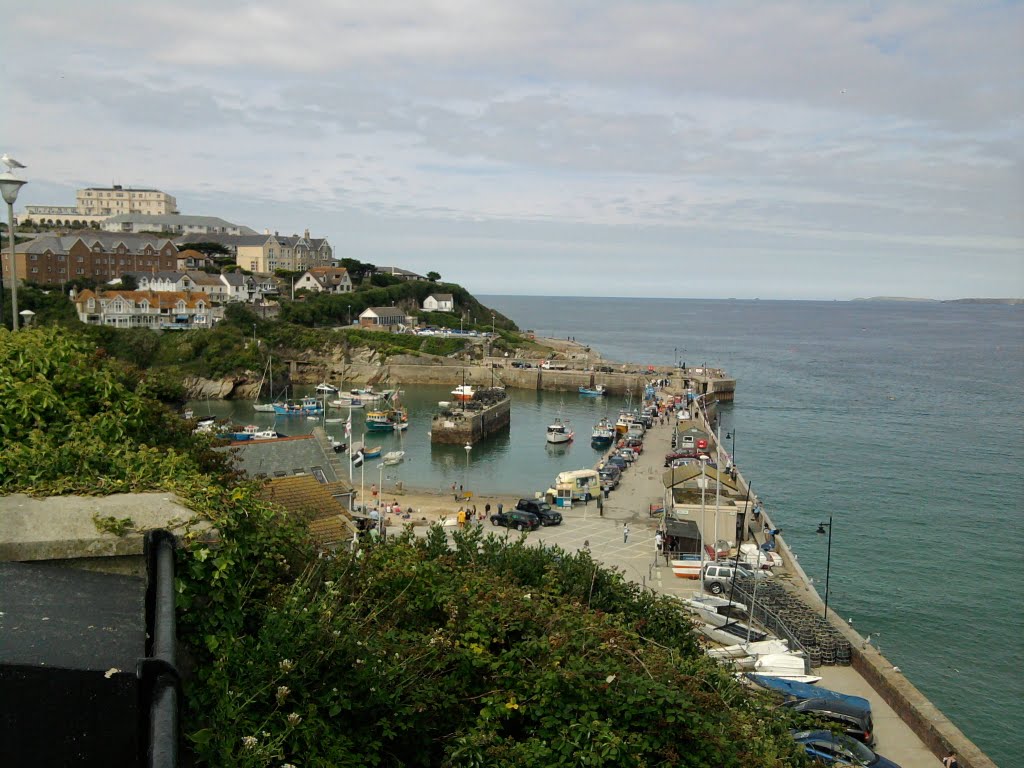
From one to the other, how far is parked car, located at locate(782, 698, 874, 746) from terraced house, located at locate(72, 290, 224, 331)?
77.6 m

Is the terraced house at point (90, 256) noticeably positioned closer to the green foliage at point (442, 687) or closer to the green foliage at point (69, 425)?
the green foliage at point (69, 425)

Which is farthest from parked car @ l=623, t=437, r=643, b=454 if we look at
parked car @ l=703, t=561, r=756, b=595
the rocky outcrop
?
the rocky outcrop

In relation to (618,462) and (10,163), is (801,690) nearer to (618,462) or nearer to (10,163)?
(10,163)

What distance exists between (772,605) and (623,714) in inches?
696

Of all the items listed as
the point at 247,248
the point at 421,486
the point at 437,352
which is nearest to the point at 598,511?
the point at 421,486

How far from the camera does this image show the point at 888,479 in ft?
142

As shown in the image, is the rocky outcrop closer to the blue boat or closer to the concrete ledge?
the blue boat

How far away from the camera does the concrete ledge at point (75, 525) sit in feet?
12.6

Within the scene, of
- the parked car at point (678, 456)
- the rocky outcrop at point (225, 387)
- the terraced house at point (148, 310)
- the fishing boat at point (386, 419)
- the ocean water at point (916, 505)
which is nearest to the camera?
the ocean water at point (916, 505)

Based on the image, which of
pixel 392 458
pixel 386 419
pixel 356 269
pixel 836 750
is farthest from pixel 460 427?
pixel 356 269

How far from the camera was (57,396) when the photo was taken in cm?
621

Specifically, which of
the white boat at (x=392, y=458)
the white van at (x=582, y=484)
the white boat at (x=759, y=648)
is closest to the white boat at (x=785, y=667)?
the white boat at (x=759, y=648)

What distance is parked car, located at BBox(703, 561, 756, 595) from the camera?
23.0m

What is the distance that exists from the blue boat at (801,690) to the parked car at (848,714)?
234 mm
